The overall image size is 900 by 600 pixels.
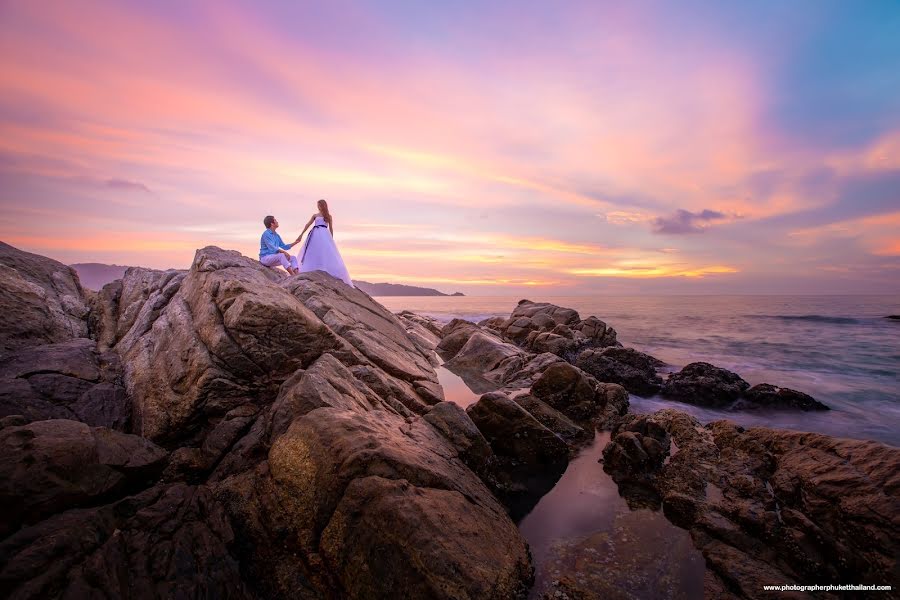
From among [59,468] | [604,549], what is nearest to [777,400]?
[604,549]

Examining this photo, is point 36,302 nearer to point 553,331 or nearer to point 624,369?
point 624,369

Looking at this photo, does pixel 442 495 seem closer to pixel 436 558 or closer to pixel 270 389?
pixel 436 558

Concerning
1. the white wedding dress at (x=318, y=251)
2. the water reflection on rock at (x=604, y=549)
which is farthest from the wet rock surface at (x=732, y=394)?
the white wedding dress at (x=318, y=251)

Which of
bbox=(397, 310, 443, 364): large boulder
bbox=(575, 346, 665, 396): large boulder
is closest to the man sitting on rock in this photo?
bbox=(397, 310, 443, 364): large boulder

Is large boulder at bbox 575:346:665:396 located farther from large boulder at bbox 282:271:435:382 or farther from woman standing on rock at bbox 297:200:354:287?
woman standing on rock at bbox 297:200:354:287

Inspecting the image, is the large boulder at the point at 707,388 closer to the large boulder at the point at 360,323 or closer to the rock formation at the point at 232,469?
the large boulder at the point at 360,323

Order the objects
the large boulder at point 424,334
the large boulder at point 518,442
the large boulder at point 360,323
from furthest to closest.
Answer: the large boulder at point 424,334
the large boulder at point 360,323
the large boulder at point 518,442

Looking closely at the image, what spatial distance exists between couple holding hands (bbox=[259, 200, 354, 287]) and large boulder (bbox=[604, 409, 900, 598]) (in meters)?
11.7

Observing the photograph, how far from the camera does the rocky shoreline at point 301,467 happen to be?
14.3 feet

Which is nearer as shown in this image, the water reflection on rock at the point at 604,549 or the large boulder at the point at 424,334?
the water reflection on rock at the point at 604,549

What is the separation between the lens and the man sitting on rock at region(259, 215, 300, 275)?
14891 mm

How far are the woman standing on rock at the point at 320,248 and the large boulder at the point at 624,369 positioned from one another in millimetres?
11696

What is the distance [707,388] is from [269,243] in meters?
18.4

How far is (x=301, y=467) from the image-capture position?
5.16m
